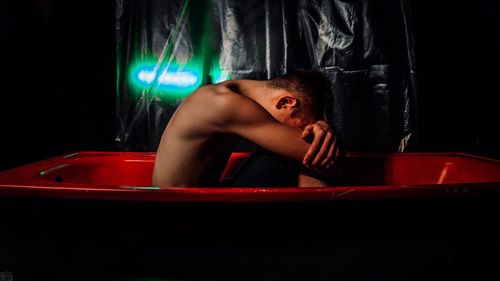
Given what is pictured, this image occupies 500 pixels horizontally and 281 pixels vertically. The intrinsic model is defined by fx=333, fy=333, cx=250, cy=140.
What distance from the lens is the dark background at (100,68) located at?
159cm

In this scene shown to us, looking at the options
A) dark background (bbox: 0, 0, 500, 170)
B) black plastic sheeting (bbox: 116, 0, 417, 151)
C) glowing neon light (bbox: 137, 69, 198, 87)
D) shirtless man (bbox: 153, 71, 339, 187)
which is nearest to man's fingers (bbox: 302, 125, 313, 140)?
shirtless man (bbox: 153, 71, 339, 187)

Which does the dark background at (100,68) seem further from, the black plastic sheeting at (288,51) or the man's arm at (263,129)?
the man's arm at (263,129)

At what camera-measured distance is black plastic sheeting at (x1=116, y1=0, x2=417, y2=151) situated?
4.94 ft

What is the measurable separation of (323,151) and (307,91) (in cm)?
23

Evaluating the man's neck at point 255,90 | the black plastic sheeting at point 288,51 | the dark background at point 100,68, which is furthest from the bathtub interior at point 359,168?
the man's neck at point 255,90

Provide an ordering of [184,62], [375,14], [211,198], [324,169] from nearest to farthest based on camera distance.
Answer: [211,198], [324,169], [375,14], [184,62]

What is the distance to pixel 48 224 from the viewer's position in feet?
2.67

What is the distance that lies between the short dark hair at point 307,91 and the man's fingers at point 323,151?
0.15 metres

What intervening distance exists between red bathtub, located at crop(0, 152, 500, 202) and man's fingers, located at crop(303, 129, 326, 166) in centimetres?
14

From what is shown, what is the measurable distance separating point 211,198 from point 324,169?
1.16 ft

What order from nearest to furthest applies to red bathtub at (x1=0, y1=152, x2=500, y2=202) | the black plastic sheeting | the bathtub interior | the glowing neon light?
red bathtub at (x1=0, y1=152, x2=500, y2=202) → the bathtub interior → the black plastic sheeting → the glowing neon light

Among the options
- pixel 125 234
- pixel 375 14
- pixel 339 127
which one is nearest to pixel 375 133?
pixel 339 127

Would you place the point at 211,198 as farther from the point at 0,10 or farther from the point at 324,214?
the point at 0,10

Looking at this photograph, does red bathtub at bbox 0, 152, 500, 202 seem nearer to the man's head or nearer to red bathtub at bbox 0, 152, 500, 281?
red bathtub at bbox 0, 152, 500, 281
